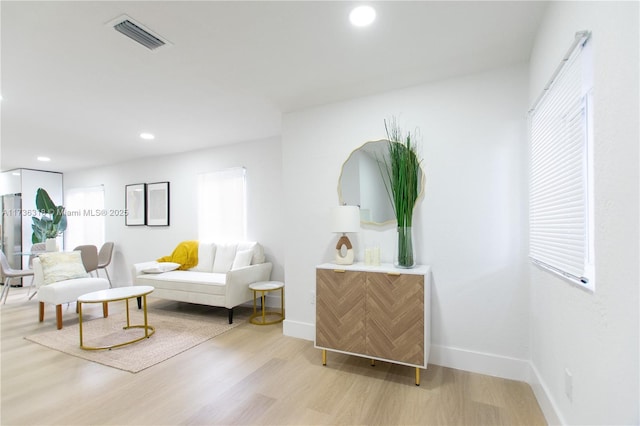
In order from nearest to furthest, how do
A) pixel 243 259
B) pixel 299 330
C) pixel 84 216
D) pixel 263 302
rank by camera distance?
pixel 299 330 < pixel 263 302 < pixel 243 259 < pixel 84 216

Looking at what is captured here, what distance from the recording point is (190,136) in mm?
4223

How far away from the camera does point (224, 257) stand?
441cm

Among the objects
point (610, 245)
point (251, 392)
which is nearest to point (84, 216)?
point (251, 392)

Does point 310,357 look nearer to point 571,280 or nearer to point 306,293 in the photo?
point 306,293

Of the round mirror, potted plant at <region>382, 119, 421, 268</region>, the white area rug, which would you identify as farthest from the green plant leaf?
potted plant at <region>382, 119, 421, 268</region>

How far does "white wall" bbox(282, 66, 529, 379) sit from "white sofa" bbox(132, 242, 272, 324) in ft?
5.47

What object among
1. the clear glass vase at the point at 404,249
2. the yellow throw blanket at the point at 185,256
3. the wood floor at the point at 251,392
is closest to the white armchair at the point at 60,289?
the wood floor at the point at 251,392

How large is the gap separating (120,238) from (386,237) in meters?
5.42

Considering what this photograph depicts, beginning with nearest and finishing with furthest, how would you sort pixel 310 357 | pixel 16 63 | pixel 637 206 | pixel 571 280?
pixel 637 206 → pixel 571 280 → pixel 16 63 → pixel 310 357

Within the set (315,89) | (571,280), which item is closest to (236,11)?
(315,89)

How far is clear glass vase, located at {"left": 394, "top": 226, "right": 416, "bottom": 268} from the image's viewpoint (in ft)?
7.86

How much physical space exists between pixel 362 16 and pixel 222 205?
A: 3629 millimetres

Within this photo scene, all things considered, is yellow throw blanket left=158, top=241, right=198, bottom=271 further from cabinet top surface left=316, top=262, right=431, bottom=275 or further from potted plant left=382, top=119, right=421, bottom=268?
potted plant left=382, top=119, right=421, bottom=268

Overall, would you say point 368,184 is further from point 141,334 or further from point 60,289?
point 60,289
